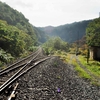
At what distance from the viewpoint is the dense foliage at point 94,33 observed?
42.9 m

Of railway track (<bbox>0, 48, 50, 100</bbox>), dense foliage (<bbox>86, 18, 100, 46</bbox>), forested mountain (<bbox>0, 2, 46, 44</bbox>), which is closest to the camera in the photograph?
railway track (<bbox>0, 48, 50, 100</bbox>)

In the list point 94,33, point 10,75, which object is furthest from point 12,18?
point 10,75

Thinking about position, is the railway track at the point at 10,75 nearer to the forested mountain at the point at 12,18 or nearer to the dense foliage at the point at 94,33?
the dense foliage at the point at 94,33

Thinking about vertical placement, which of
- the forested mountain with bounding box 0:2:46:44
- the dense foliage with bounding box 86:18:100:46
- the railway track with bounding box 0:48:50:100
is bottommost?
the railway track with bounding box 0:48:50:100

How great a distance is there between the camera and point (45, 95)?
8.12m

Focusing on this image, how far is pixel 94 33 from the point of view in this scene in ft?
147

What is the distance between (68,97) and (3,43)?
61.4 feet

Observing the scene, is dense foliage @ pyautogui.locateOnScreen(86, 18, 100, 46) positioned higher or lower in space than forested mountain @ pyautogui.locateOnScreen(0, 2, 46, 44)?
lower

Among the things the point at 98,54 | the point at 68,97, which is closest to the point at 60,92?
the point at 68,97

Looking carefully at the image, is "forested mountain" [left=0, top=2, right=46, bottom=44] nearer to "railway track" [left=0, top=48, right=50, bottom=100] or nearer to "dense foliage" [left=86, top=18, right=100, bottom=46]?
"dense foliage" [left=86, top=18, right=100, bottom=46]

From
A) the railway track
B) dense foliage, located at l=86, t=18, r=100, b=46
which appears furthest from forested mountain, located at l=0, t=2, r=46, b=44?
the railway track

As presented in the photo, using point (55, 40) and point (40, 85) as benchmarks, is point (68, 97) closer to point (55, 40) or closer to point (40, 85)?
point (40, 85)

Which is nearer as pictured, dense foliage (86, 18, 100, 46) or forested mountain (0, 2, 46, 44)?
dense foliage (86, 18, 100, 46)

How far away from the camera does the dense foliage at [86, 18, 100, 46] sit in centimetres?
4288
